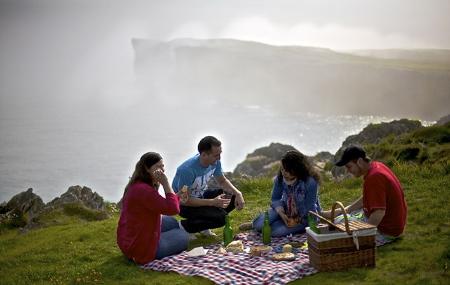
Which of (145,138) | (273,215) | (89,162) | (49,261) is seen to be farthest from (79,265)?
(145,138)

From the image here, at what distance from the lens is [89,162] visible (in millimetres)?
59500

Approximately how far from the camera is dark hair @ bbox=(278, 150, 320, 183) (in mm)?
8406

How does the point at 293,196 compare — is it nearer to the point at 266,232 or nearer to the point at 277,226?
the point at 277,226

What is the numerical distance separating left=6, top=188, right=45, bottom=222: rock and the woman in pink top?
8183 mm

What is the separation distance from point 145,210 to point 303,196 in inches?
115

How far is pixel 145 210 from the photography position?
25.2ft

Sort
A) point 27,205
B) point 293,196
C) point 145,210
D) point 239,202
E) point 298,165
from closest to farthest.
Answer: point 145,210 < point 298,165 < point 293,196 < point 239,202 < point 27,205

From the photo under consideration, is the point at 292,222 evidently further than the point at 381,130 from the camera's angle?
No

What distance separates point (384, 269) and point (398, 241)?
4.35 ft

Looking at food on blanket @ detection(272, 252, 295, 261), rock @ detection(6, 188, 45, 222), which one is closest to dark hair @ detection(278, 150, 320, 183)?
food on blanket @ detection(272, 252, 295, 261)

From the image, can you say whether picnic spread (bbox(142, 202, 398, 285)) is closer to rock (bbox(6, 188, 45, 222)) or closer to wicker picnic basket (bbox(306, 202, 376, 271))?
wicker picnic basket (bbox(306, 202, 376, 271))

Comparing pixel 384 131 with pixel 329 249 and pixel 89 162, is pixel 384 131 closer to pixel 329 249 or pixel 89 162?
pixel 329 249

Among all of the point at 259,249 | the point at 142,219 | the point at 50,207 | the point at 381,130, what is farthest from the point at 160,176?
the point at 381,130

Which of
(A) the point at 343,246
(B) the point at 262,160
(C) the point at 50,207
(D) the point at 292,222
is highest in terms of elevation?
(A) the point at 343,246
